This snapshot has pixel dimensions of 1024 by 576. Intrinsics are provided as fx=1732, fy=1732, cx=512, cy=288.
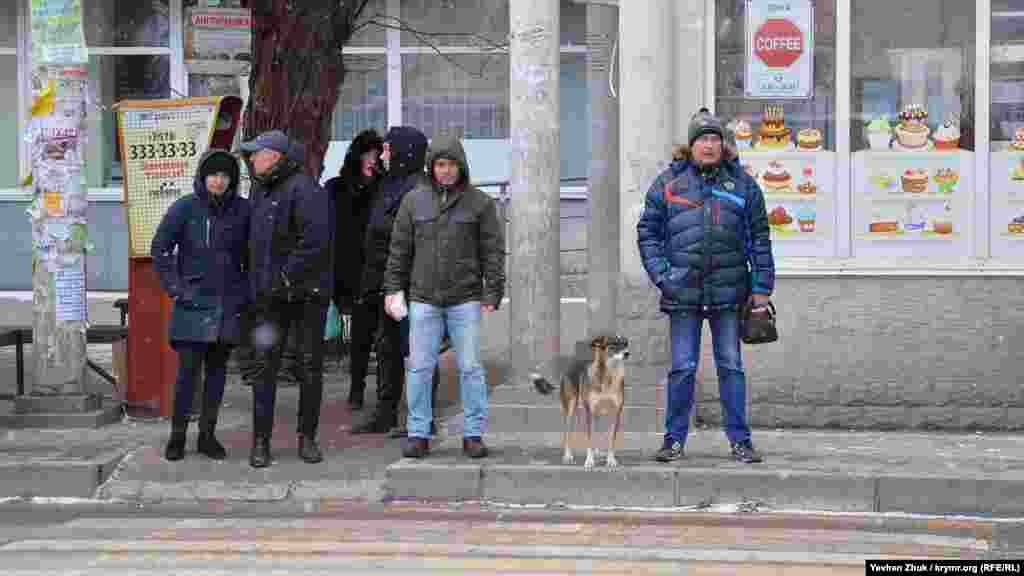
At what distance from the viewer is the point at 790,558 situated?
7605 mm

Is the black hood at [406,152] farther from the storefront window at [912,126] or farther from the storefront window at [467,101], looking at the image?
the storefront window at [467,101]

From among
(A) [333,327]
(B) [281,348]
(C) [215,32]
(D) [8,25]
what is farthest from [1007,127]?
(D) [8,25]

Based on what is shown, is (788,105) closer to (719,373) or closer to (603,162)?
(603,162)

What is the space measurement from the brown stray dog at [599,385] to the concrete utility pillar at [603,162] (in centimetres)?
214

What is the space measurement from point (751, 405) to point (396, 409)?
2228 millimetres

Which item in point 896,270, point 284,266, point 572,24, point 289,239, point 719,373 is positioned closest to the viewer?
point 719,373

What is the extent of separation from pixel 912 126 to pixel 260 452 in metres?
4.49

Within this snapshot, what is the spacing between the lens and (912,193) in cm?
1082

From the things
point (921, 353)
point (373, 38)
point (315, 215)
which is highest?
point (373, 38)

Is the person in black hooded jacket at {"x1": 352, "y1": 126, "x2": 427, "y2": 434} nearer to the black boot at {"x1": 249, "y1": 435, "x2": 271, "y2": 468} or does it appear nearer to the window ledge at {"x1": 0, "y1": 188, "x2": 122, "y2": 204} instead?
the black boot at {"x1": 249, "y1": 435, "x2": 271, "y2": 468}

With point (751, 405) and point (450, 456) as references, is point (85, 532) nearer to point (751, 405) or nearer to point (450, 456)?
point (450, 456)

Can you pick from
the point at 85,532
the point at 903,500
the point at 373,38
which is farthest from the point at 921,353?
the point at 373,38

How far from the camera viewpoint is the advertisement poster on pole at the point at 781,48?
35.5 ft

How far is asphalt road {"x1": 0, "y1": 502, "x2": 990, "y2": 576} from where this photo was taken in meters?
7.55
